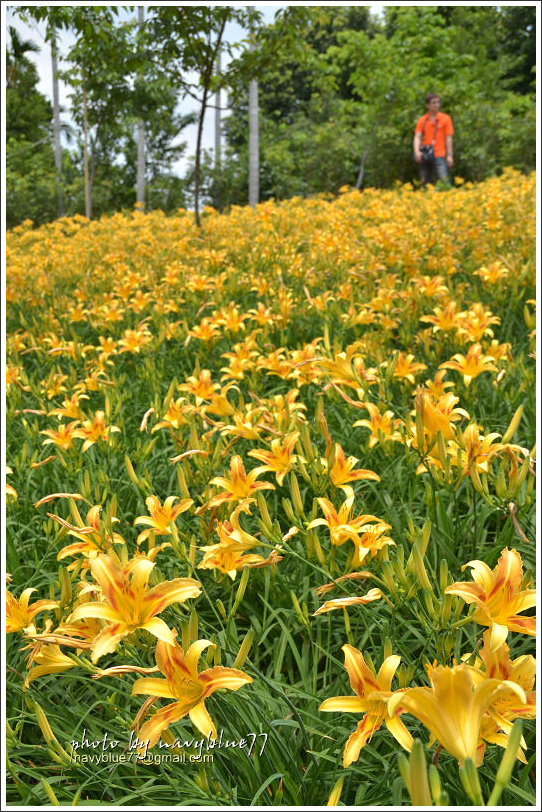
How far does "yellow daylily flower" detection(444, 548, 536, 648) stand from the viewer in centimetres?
80

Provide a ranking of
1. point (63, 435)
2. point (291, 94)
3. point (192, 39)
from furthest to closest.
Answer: point (291, 94) < point (192, 39) < point (63, 435)

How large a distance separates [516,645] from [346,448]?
0.87 m

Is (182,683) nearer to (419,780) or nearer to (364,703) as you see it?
(364,703)

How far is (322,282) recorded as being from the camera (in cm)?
362

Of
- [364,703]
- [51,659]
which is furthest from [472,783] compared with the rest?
[51,659]

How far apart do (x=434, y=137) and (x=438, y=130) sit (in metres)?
0.11

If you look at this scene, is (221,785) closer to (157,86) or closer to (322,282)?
(322,282)

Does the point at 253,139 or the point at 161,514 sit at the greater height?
the point at 253,139

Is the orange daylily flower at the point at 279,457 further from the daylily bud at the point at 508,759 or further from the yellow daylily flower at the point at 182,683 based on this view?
the daylily bud at the point at 508,759

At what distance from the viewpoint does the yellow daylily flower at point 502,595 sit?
80cm

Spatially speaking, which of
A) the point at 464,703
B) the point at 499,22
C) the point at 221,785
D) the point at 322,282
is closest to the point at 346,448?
the point at 221,785

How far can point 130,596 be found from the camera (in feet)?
2.75

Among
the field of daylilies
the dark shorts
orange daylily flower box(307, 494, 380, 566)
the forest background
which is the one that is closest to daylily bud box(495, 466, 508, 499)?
the field of daylilies

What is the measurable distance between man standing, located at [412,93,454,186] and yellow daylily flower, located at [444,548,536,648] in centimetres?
819
